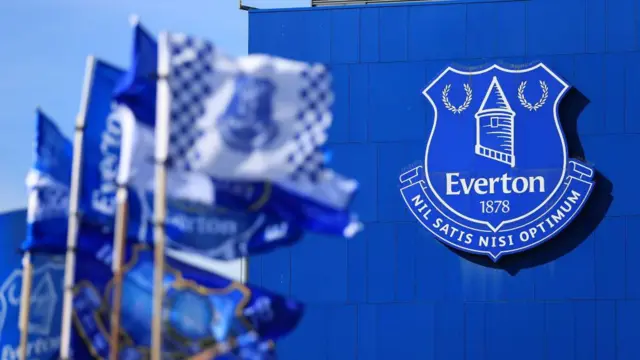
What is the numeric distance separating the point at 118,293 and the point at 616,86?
39.0ft

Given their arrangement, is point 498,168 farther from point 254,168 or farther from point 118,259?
point 118,259

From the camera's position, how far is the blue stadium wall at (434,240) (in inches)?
1132

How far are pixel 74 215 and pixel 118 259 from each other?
1166mm

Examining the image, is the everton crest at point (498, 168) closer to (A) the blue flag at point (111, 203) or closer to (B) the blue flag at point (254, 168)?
(A) the blue flag at point (111, 203)

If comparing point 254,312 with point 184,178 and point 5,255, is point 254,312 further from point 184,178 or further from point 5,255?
point 5,255

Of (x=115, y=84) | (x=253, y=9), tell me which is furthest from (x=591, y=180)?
(x=115, y=84)

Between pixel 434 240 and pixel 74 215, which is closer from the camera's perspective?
pixel 74 215

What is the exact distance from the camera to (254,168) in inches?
792

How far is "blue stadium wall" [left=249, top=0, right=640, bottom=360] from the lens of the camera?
2875 cm

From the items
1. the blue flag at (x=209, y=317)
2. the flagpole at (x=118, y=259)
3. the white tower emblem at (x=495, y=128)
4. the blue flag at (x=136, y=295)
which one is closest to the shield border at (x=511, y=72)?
the white tower emblem at (x=495, y=128)

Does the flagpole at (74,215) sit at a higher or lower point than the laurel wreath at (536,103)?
lower

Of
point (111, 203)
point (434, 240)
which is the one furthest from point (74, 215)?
point (434, 240)

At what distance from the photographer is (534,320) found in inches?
1136

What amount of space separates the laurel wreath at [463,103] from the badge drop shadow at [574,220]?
160 centimetres
